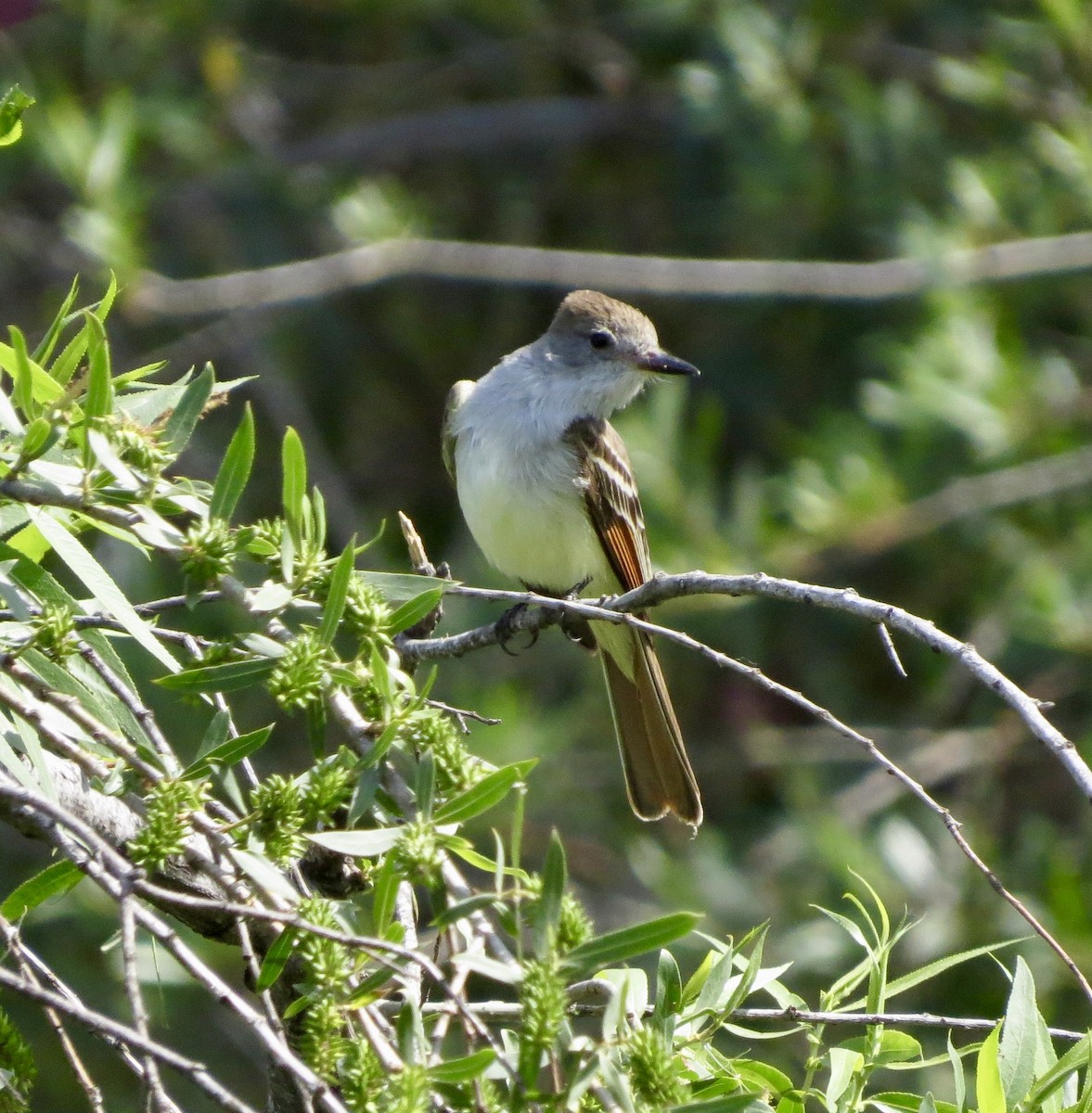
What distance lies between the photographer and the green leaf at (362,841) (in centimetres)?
170

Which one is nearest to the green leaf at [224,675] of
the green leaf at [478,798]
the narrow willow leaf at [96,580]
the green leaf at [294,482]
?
the narrow willow leaf at [96,580]

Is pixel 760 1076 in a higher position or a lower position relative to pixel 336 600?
lower

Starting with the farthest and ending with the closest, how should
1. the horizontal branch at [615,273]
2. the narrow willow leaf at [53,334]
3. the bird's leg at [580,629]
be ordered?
the horizontal branch at [615,273] < the bird's leg at [580,629] < the narrow willow leaf at [53,334]

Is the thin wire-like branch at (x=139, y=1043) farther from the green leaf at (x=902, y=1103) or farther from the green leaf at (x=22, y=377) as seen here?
the green leaf at (x=902, y=1103)

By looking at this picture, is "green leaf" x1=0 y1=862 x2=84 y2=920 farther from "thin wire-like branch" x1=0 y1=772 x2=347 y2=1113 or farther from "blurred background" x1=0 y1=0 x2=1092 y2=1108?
"blurred background" x1=0 y1=0 x2=1092 y2=1108

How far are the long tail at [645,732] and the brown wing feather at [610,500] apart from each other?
0.20 metres

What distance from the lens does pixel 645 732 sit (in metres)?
4.44

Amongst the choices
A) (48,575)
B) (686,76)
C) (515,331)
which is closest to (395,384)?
(515,331)

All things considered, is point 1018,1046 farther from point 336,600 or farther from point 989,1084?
point 336,600

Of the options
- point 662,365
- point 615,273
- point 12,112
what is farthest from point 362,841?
point 615,273

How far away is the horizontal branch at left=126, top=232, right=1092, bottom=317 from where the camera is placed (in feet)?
19.7

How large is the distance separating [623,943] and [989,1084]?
47cm

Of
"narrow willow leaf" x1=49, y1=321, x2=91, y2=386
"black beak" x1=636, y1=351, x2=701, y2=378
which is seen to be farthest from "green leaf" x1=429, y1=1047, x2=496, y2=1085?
"black beak" x1=636, y1=351, x2=701, y2=378

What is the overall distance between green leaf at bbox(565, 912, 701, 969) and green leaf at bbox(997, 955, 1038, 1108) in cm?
47
